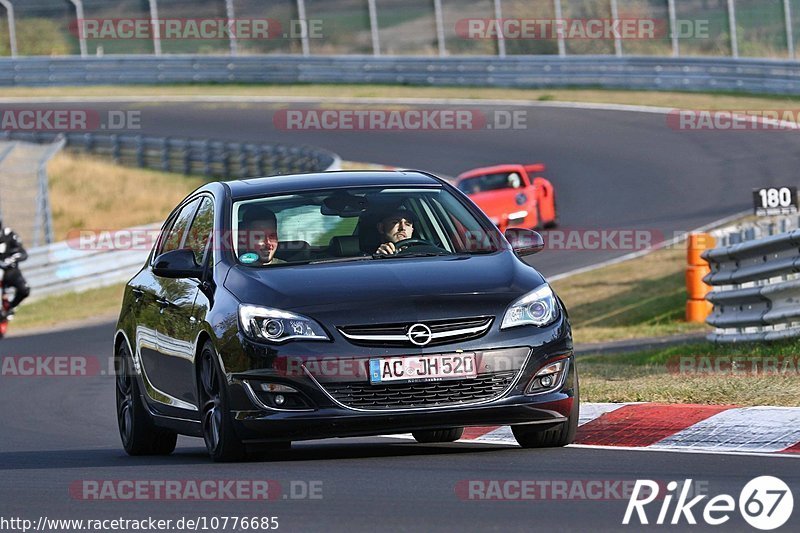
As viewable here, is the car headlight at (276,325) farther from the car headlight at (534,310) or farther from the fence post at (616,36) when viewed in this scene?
the fence post at (616,36)

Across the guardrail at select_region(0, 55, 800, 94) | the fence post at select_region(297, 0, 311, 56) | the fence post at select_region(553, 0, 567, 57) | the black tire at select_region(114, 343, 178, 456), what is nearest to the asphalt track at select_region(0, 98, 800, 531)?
the black tire at select_region(114, 343, 178, 456)

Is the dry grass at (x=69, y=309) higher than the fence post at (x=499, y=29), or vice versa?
the fence post at (x=499, y=29)

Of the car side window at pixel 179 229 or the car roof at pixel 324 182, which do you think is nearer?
the car roof at pixel 324 182

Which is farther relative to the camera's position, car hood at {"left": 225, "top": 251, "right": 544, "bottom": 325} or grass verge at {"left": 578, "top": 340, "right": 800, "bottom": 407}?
grass verge at {"left": 578, "top": 340, "right": 800, "bottom": 407}

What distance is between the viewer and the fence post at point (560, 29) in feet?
140

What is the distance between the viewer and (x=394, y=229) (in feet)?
29.2

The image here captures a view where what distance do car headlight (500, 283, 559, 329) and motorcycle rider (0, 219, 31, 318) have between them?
1505cm

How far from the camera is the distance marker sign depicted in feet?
48.0

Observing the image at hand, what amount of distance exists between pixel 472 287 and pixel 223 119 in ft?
125

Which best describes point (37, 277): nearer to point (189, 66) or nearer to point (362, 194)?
point (362, 194)

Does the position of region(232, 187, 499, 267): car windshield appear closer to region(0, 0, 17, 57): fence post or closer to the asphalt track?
the asphalt track

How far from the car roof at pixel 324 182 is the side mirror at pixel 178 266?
44 cm

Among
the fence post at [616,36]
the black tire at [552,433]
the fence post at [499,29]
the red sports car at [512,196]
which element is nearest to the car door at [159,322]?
the black tire at [552,433]

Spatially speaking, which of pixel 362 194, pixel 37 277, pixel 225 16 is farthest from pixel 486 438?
pixel 225 16
